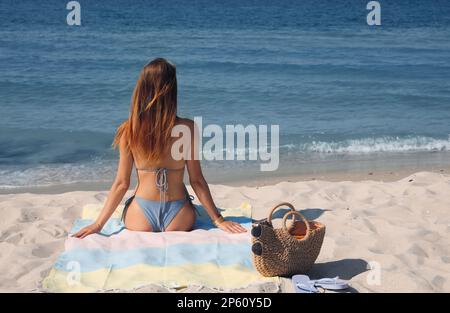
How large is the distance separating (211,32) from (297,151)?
462 inches

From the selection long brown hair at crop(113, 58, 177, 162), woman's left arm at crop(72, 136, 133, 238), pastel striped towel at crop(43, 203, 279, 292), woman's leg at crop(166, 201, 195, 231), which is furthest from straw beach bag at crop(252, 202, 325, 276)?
woman's left arm at crop(72, 136, 133, 238)

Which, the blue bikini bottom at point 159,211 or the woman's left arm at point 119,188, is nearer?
the woman's left arm at point 119,188

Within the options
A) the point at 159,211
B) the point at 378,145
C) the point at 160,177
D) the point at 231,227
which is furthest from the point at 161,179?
the point at 378,145

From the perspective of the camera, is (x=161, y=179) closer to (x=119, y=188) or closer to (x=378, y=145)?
(x=119, y=188)

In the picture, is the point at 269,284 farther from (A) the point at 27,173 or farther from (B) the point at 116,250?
(A) the point at 27,173

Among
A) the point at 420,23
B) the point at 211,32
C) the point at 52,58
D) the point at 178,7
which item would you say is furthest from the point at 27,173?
the point at 420,23

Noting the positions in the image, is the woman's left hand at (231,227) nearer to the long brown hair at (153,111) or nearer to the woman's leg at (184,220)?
the woman's leg at (184,220)

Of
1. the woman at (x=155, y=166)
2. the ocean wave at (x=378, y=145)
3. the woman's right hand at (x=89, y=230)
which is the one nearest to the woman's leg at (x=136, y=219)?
the woman at (x=155, y=166)

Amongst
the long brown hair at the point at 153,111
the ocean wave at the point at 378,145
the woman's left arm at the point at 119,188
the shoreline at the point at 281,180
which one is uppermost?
the long brown hair at the point at 153,111

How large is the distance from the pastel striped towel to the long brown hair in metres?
0.64

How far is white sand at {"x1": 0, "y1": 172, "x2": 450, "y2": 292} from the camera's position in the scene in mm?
4332

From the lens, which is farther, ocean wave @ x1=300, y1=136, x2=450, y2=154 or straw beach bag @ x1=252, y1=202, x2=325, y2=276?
ocean wave @ x1=300, y1=136, x2=450, y2=154

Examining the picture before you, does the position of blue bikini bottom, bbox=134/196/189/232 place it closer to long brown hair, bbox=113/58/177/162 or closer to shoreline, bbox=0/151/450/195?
long brown hair, bbox=113/58/177/162

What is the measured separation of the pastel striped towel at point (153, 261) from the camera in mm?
4152
